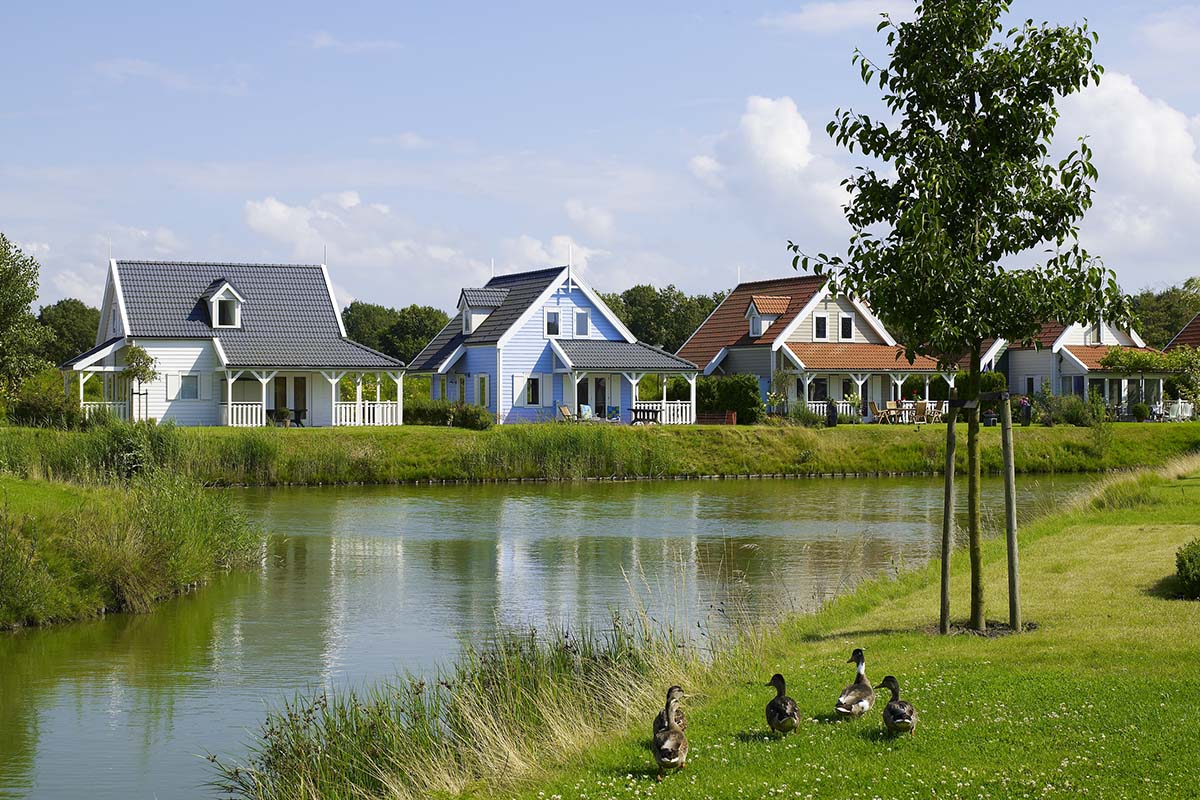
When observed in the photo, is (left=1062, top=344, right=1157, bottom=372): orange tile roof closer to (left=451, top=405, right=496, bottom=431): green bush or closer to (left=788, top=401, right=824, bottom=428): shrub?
(left=788, top=401, right=824, bottom=428): shrub

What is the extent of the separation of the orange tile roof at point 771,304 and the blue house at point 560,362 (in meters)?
6.27

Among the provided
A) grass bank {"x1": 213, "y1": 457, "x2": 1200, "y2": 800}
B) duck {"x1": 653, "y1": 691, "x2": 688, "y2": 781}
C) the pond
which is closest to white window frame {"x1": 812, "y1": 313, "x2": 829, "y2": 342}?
the pond

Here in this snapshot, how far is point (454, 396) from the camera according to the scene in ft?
200

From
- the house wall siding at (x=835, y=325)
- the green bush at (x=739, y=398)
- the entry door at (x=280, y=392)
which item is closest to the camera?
the entry door at (x=280, y=392)

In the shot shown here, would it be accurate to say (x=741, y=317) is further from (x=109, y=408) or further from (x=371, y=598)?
(x=371, y=598)

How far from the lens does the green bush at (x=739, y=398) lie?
5453 cm

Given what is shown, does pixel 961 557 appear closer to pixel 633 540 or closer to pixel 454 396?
pixel 633 540

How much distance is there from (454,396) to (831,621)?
46.5 metres

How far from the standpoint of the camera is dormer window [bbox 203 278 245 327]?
5256 cm

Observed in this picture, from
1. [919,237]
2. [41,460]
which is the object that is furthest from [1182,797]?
[41,460]

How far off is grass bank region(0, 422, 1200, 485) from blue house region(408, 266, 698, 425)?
7.13m

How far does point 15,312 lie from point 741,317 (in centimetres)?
3698

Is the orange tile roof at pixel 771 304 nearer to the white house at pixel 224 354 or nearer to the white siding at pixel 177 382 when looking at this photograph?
the white house at pixel 224 354

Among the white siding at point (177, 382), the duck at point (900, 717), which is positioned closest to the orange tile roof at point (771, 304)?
→ the white siding at point (177, 382)
